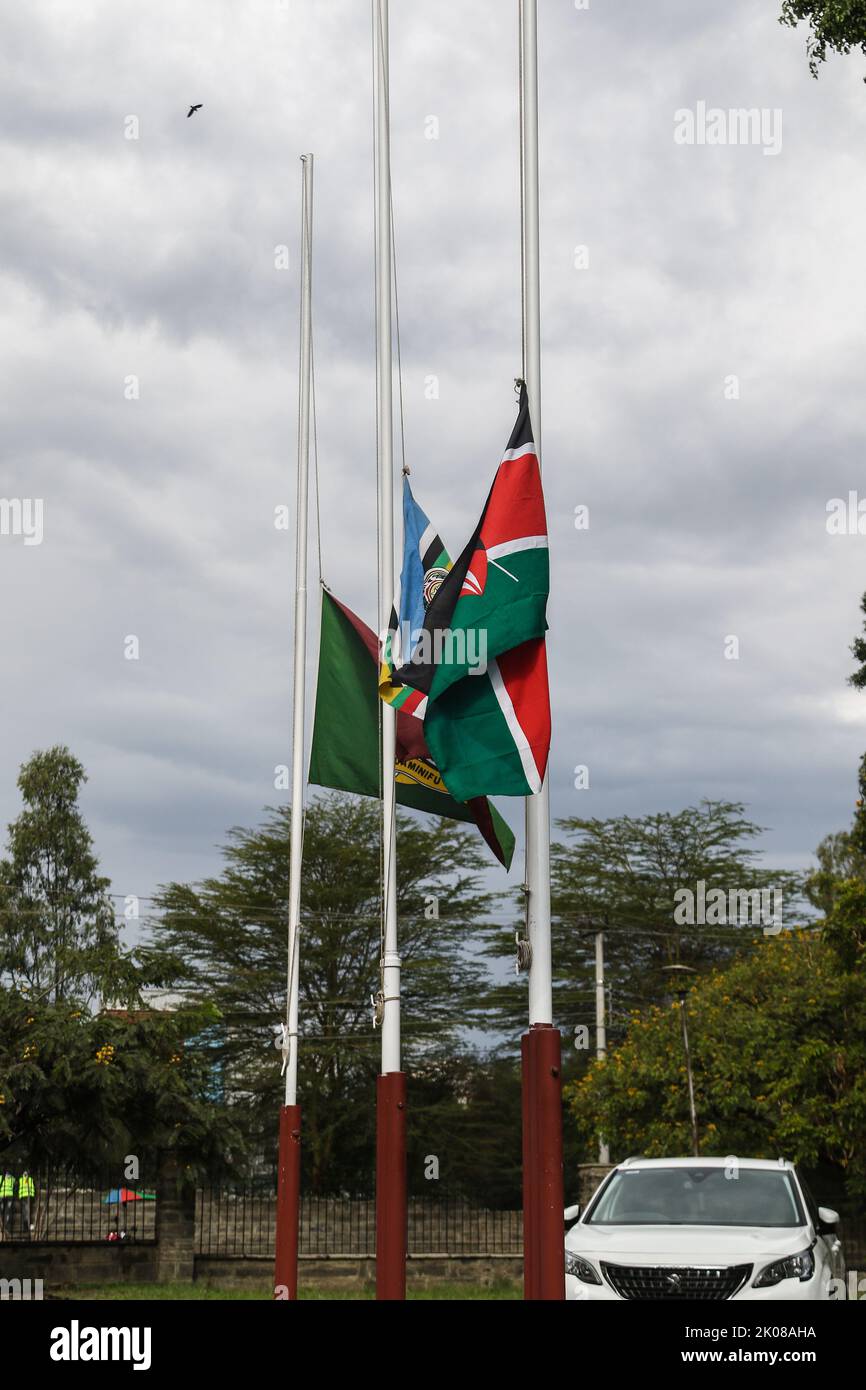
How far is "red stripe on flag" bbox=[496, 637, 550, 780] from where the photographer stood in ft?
26.6

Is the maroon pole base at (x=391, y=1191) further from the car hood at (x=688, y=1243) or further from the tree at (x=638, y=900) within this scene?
the tree at (x=638, y=900)

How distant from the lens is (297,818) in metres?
18.1

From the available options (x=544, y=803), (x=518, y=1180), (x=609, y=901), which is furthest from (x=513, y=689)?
(x=609, y=901)

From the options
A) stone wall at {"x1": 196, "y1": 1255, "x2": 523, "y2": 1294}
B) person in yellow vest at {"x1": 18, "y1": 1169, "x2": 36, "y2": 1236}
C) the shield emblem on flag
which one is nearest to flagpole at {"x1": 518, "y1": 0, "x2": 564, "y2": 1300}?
the shield emblem on flag

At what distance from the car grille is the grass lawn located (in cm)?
1655

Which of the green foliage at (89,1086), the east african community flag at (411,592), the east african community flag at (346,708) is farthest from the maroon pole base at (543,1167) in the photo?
the green foliage at (89,1086)

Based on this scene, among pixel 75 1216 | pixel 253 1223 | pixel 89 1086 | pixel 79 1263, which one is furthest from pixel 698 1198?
pixel 75 1216

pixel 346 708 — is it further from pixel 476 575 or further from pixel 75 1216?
pixel 75 1216

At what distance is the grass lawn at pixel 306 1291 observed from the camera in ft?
82.8

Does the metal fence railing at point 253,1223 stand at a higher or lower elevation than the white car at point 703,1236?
lower

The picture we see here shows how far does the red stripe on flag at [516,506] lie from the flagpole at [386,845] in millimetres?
3586

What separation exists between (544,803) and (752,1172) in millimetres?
4777

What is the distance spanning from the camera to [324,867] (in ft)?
161

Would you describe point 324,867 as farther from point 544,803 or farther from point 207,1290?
point 544,803
